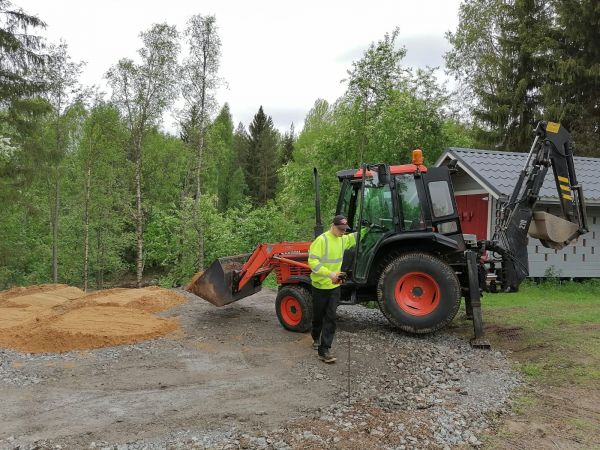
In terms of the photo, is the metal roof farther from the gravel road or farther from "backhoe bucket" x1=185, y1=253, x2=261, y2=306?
"backhoe bucket" x1=185, y1=253, x2=261, y2=306

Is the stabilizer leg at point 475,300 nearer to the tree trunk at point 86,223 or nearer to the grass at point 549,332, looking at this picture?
the grass at point 549,332

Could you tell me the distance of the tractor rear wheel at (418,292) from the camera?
6953 mm

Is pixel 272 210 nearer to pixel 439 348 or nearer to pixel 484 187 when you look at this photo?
pixel 484 187

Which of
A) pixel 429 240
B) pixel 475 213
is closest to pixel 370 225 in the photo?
pixel 429 240

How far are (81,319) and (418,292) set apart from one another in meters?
5.16

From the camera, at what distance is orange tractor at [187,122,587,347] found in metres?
7.11

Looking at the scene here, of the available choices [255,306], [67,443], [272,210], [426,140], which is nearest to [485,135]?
[426,140]

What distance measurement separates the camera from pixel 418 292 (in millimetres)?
7191

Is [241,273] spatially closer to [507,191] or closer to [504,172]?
[507,191]

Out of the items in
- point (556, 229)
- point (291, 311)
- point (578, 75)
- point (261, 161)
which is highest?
point (578, 75)

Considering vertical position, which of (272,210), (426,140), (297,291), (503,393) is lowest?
(503,393)

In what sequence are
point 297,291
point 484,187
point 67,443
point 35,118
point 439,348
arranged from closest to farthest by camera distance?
1. point 67,443
2. point 439,348
3. point 297,291
4. point 484,187
5. point 35,118

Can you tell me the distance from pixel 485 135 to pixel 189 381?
2153 cm

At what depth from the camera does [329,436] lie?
4062 mm
